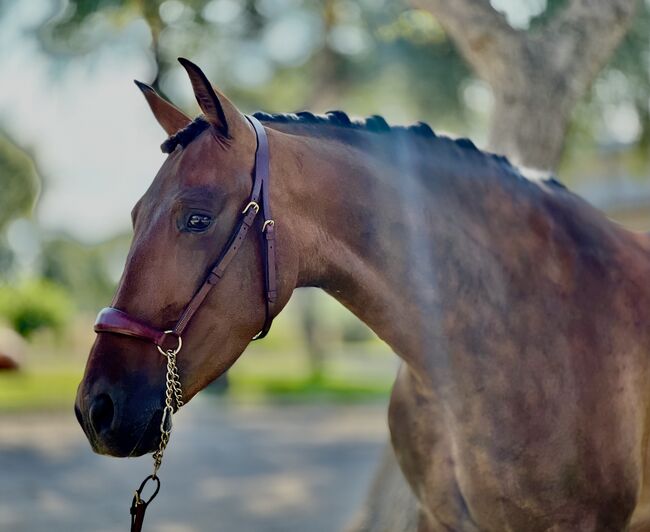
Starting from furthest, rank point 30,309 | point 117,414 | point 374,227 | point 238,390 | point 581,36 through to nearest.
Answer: point 30,309, point 238,390, point 581,36, point 374,227, point 117,414

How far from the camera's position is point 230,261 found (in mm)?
2020

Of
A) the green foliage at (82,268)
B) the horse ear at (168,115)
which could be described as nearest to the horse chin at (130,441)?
the horse ear at (168,115)

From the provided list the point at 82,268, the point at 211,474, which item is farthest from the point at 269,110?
the point at 82,268

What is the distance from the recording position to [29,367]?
1780 centimetres

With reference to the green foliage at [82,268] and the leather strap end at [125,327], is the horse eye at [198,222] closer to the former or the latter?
the leather strap end at [125,327]

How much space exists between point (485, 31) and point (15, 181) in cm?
1418

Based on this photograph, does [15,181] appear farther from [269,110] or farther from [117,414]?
[117,414]

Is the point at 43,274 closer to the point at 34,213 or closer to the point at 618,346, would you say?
the point at 34,213

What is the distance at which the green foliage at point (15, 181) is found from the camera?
16.4m

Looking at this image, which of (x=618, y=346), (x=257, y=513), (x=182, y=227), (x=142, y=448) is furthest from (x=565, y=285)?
(x=257, y=513)

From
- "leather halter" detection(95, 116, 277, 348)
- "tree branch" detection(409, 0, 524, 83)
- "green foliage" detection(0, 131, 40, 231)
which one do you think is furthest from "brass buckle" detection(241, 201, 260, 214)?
"green foliage" detection(0, 131, 40, 231)

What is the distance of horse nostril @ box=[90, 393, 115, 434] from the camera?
6.23 ft

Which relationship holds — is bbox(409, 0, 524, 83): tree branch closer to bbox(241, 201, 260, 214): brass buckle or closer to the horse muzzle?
bbox(241, 201, 260, 214): brass buckle

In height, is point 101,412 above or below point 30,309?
below
